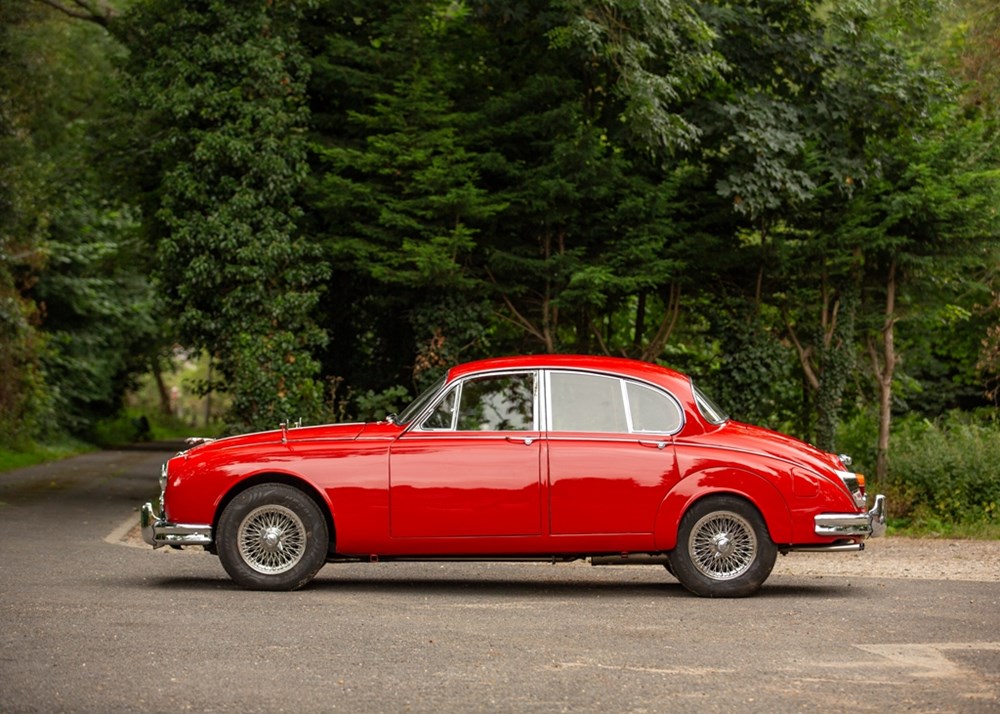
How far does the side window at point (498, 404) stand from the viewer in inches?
403

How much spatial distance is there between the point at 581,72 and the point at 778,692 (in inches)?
588

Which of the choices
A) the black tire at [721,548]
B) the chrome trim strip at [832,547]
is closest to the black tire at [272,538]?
the black tire at [721,548]

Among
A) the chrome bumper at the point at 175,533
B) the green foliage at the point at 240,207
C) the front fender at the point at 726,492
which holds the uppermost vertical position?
the green foliage at the point at 240,207

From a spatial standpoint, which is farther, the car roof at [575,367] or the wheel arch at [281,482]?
the car roof at [575,367]

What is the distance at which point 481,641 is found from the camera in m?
8.01

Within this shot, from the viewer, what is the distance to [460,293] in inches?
792

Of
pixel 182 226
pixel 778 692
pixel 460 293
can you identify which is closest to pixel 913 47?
pixel 460 293

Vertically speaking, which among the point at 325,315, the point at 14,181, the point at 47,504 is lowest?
the point at 47,504

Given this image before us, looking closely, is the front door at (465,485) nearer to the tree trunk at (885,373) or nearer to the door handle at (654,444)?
the door handle at (654,444)

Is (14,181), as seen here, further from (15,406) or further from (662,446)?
(662,446)

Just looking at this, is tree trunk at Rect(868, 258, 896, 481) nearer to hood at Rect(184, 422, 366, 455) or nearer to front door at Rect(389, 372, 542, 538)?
front door at Rect(389, 372, 542, 538)

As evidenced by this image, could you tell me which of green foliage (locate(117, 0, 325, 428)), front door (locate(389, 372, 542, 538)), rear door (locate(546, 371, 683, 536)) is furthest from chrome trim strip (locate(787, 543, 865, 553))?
green foliage (locate(117, 0, 325, 428))

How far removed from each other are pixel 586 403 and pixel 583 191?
9487 millimetres

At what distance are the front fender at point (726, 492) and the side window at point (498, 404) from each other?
1.17m
